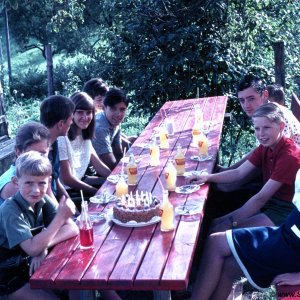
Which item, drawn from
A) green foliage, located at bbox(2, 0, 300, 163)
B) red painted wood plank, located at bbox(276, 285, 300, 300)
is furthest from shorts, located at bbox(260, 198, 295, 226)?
green foliage, located at bbox(2, 0, 300, 163)

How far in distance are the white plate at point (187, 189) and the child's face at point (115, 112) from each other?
70.9 inches

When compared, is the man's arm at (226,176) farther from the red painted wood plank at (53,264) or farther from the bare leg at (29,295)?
the bare leg at (29,295)

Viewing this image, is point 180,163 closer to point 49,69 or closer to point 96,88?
point 96,88

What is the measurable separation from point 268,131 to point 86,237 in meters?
1.44

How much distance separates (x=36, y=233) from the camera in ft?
9.60

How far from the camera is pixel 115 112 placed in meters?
5.08

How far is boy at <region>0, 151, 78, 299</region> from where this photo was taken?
2.71 meters

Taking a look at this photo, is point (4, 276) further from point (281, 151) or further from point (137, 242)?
point (281, 151)

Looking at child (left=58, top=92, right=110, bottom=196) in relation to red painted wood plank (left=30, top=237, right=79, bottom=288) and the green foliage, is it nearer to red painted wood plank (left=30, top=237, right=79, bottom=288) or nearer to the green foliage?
red painted wood plank (left=30, top=237, right=79, bottom=288)

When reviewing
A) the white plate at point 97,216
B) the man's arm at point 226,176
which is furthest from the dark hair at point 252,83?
the white plate at point 97,216

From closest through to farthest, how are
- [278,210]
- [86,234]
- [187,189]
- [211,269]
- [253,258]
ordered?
[86,234] → [253,258] → [211,269] → [187,189] → [278,210]

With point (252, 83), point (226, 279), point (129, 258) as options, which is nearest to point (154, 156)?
point (252, 83)

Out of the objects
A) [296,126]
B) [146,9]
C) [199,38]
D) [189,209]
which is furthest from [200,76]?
[189,209]

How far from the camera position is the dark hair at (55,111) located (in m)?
3.75
